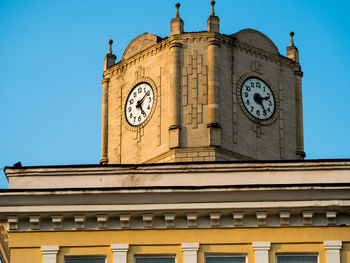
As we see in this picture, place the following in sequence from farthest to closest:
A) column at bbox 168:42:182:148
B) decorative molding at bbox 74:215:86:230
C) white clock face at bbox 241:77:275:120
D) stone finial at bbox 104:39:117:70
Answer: stone finial at bbox 104:39:117:70 < white clock face at bbox 241:77:275:120 < column at bbox 168:42:182:148 < decorative molding at bbox 74:215:86:230

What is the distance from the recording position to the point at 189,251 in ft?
105

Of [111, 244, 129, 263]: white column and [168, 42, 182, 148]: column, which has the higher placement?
[168, 42, 182, 148]: column

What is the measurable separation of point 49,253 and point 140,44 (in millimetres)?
26204

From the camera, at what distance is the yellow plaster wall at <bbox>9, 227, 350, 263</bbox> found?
31891 millimetres

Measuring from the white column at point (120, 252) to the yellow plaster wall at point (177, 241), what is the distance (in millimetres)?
141

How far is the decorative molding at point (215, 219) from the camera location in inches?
1265

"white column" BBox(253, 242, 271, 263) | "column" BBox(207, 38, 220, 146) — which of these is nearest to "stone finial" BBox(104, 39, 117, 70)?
"column" BBox(207, 38, 220, 146)

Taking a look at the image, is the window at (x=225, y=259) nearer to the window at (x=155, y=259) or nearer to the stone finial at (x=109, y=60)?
the window at (x=155, y=259)

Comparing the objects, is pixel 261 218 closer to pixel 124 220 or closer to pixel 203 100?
pixel 124 220

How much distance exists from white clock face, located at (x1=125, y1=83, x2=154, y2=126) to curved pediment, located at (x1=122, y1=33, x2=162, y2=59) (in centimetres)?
195

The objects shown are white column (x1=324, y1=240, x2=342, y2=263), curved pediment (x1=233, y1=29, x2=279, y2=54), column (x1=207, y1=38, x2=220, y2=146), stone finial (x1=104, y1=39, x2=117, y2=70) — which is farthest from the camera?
stone finial (x1=104, y1=39, x2=117, y2=70)

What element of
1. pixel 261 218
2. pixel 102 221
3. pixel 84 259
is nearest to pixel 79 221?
pixel 102 221

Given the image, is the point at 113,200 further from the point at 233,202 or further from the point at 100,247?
the point at 233,202

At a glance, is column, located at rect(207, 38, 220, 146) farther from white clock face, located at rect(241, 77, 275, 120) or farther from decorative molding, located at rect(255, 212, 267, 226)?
decorative molding, located at rect(255, 212, 267, 226)
